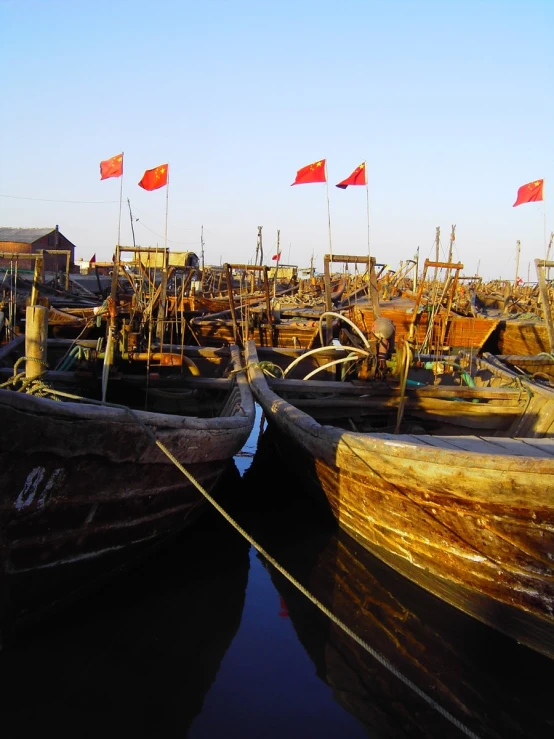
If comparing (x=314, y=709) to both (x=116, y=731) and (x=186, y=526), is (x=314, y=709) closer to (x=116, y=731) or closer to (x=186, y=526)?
(x=116, y=731)

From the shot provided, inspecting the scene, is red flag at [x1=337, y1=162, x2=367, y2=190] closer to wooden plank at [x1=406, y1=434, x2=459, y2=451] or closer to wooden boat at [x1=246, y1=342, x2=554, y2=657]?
wooden boat at [x1=246, y1=342, x2=554, y2=657]

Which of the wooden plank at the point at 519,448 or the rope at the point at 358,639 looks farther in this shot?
the wooden plank at the point at 519,448

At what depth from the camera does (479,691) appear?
3604 mm

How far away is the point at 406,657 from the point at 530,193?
14586 mm

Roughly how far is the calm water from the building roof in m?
32.1

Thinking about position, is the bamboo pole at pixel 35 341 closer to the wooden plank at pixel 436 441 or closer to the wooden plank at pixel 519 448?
the wooden plank at pixel 436 441

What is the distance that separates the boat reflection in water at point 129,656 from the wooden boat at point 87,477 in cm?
32

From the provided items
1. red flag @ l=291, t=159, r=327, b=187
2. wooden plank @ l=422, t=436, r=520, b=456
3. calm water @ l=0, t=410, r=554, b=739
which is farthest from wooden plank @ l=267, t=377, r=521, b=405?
red flag @ l=291, t=159, r=327, b=187

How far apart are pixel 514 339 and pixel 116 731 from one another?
15053 mm

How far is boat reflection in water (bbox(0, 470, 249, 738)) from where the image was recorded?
330 cm

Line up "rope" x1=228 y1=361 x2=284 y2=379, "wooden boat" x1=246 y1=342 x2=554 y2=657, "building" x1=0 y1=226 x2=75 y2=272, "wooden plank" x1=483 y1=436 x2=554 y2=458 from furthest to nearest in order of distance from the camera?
"building" x1=0 y1=226 x2=75 y2=272 → "rope" x1=228 y1=361 x2=284 y2=379 → "wooden plank" x1=483 y1=436 x2=554 y2=458 → "wooden boat" x1=246 y1=342 x2=554 y2=657

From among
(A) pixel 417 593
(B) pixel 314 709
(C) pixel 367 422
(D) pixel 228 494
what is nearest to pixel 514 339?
(C) pixel 367 422

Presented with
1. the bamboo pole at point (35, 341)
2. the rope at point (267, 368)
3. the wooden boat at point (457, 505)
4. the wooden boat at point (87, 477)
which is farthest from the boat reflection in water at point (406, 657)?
the bamboo pole at point (35, 341)

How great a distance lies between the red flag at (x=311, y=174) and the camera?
13148 mm
